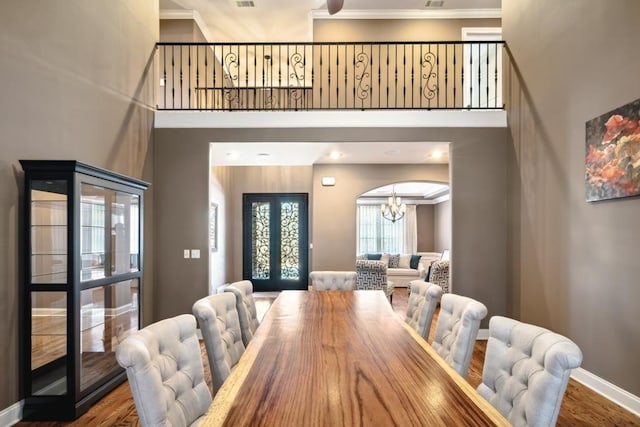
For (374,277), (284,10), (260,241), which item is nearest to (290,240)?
(260,241)

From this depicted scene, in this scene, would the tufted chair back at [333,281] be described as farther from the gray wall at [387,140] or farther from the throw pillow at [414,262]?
the throw pillow at [414,262]

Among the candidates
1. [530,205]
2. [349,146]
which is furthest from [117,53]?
[530,205]

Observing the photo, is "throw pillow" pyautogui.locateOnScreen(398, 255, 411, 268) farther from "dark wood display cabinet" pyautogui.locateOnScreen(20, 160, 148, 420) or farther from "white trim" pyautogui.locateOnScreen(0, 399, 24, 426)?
"white trim" pyautogui.locateOnScreen(0, 399, 24, 426)

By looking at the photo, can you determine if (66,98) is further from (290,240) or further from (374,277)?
(290,240)

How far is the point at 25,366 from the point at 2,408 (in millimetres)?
276

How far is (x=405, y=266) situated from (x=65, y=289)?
380 inches

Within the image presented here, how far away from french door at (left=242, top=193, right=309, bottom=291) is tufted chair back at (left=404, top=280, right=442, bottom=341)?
635cm

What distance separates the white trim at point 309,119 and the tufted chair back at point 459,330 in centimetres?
327

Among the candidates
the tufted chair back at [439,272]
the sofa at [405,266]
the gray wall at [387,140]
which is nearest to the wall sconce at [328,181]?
the gray wall at [387,140]

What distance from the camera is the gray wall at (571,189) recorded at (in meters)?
3.03

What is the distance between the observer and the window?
1364cm

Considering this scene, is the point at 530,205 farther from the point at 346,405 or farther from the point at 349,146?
the point at 346,405

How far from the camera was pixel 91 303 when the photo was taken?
3252 millimetres

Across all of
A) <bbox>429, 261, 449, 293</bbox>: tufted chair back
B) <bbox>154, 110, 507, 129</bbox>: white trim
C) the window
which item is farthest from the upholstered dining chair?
the window
